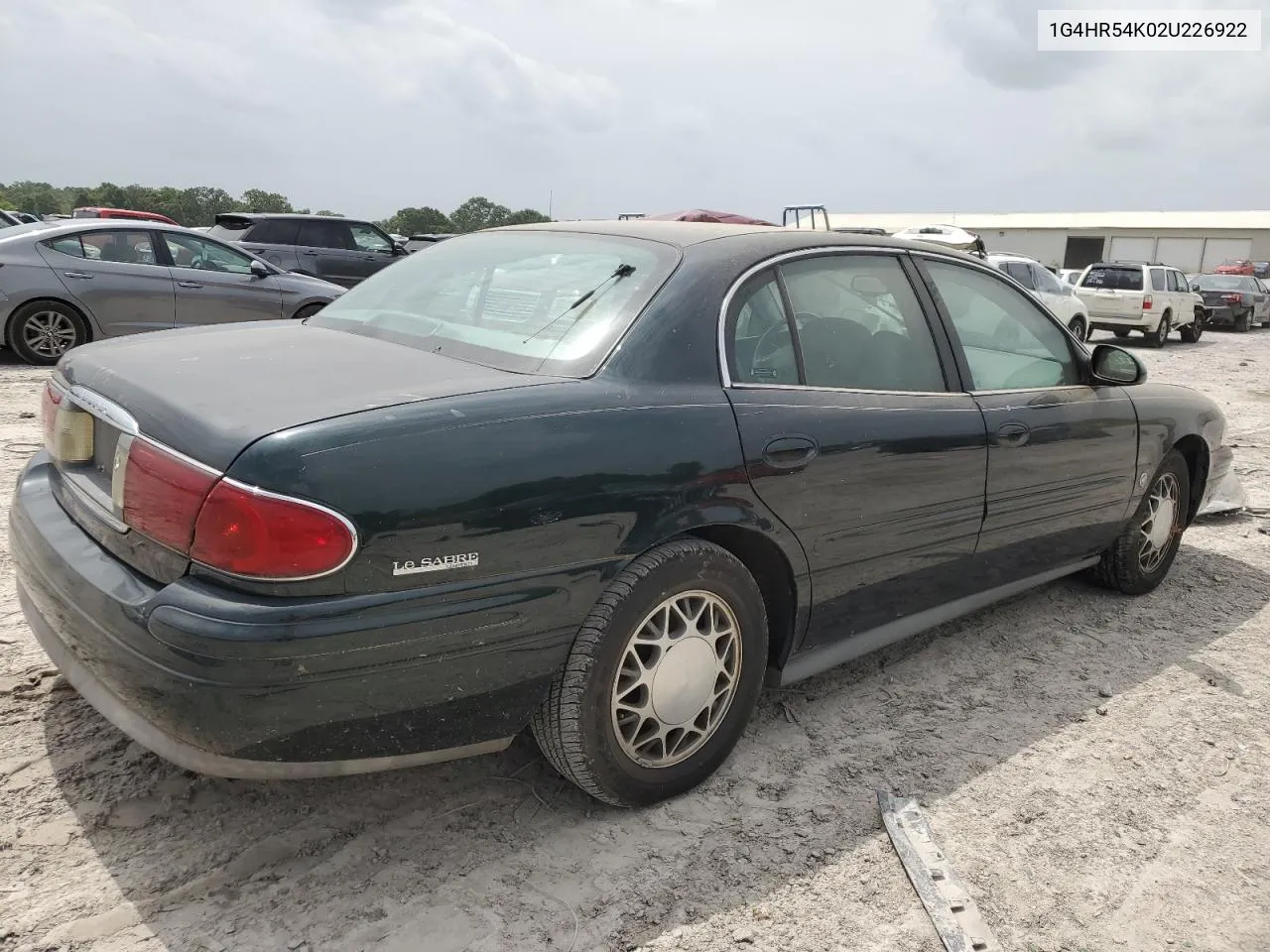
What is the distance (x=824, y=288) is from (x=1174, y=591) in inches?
111

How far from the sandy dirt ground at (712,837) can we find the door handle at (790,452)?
36.8 inches

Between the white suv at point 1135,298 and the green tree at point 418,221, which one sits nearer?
the white suv at point 1135,298

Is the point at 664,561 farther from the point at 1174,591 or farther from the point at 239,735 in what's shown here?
the point at 1174,591

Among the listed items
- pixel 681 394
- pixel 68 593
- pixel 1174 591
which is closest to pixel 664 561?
pixel 681 394

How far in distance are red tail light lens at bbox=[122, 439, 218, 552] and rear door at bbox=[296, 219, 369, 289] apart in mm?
12539

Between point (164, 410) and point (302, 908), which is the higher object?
point (164, 410)

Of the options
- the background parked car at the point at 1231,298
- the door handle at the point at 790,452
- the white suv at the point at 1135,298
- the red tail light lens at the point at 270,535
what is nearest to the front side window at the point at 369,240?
the door handle at the point at 790,452

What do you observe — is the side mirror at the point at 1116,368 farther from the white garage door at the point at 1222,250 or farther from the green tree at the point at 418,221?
the white garage door at the point at 1222,250

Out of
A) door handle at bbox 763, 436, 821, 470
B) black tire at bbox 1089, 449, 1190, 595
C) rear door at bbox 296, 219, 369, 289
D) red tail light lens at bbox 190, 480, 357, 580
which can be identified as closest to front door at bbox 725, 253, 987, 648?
door handle at bbox 763, 436, 821, 470

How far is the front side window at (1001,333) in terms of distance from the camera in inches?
141

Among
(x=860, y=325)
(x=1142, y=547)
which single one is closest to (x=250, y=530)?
(x=860, y=325)

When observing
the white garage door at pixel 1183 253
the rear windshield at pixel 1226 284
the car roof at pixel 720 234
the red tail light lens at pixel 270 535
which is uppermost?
the white garage door at pixel 1183 253

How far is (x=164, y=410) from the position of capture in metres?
2.23

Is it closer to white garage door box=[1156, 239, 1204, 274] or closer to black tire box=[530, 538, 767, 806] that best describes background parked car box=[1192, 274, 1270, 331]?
black tire box=[530, 538, 767, 806]
